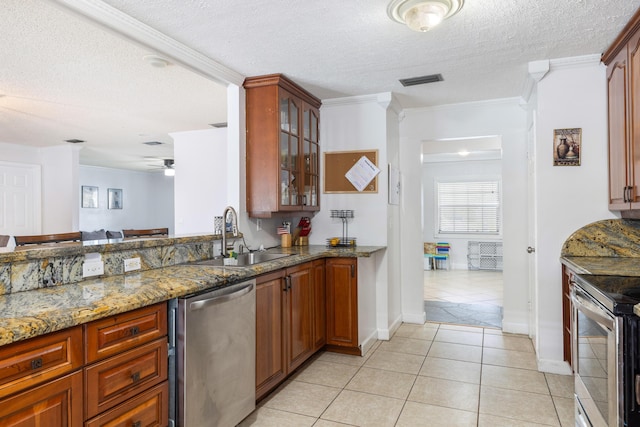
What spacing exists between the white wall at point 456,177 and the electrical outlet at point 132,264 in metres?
6.66

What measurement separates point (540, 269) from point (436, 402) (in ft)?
4.30

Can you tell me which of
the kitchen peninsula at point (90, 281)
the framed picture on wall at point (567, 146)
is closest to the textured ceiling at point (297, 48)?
the framed picture on wall at point (567, 146)

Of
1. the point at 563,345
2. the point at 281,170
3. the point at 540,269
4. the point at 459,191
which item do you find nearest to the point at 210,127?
the point at 281,170

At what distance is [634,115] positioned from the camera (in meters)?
2.38

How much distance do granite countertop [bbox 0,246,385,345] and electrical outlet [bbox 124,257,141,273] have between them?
5 cm

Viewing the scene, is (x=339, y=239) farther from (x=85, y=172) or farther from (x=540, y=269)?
(x=85, y=172)

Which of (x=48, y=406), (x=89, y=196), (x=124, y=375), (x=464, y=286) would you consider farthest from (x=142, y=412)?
(x=89, y=196)

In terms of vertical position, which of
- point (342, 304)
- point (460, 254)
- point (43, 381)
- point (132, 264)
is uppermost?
point (132, 264)

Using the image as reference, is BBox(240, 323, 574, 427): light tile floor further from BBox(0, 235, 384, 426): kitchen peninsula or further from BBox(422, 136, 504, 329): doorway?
BBox(422, 136, 504, 329): doorway

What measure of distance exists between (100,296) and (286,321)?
4.34 feet

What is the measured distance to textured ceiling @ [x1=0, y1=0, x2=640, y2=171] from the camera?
220 centimetres

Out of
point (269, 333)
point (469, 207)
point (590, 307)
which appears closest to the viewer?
point (590, 307)

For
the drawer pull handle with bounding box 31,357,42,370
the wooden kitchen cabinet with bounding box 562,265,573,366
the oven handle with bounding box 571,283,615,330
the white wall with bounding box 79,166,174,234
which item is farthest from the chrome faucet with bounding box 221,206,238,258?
the white wall with bounding box 79,166,174,234

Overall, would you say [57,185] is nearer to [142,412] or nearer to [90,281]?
[90,281]
